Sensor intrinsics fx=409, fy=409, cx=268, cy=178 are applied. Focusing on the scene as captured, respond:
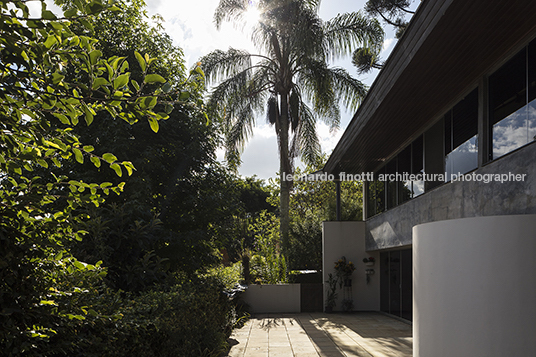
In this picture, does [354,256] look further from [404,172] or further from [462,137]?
[462,137]

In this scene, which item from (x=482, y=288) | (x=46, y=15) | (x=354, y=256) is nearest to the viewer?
(x=46, y=15)

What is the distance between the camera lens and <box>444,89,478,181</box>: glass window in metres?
6.85

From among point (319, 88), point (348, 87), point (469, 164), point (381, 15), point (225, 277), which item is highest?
point (381, 15)

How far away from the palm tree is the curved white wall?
985 cm

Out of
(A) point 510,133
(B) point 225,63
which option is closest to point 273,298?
(B) point 225,63

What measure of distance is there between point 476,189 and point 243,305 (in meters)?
Answer: 8.69

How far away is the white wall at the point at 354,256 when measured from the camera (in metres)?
13.8

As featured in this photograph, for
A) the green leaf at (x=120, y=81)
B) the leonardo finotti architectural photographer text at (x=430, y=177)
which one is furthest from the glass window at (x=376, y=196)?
the green leaf at (x=120, y=81)

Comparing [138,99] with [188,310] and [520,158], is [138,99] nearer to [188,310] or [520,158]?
[188,310]

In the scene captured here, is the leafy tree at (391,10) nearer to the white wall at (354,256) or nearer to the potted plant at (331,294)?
the white wall at (354,256)

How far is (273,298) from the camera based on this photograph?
13.8m

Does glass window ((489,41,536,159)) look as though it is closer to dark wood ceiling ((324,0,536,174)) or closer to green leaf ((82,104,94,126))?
dark wood ceiling ((324,0,536,174))

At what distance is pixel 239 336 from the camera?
949 cm

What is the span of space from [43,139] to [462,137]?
692 cm
